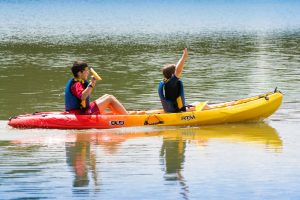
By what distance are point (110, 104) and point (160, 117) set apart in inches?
38.8

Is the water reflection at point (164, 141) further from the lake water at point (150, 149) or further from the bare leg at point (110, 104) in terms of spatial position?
the bare leg at point (110, 104)

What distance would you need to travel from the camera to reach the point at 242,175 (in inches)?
472

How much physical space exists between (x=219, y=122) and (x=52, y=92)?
277 inches

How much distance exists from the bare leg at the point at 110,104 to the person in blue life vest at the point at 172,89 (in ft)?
2.62

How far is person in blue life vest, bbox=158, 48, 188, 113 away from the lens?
16.3 m

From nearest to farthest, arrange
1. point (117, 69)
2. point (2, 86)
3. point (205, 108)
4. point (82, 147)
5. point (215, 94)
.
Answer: point (82, 147), point (205, 108), point (215, 94), point (2, 86), point (117, 69)

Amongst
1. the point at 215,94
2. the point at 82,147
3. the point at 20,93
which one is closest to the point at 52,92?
the point at 20,93

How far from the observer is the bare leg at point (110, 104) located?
16250mm

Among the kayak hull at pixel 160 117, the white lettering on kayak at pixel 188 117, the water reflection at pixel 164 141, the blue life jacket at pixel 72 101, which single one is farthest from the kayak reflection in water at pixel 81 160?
the white lettering on kayak at pixel 188 117

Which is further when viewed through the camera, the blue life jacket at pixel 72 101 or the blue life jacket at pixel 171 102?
the blue life jacket at pixel 171 102

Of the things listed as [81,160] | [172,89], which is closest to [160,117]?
[172,89]

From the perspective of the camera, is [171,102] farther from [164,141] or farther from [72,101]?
[72,101]

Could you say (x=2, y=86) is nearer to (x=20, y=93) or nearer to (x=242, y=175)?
(x=20, y=93)

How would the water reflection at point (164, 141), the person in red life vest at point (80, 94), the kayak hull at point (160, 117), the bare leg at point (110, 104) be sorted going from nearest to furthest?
the water reflection at point (164, 141) → the person in red life vest at point (80, 94) → the kayak hull at point (160, 117) → the bare leg at point (110, 104)
